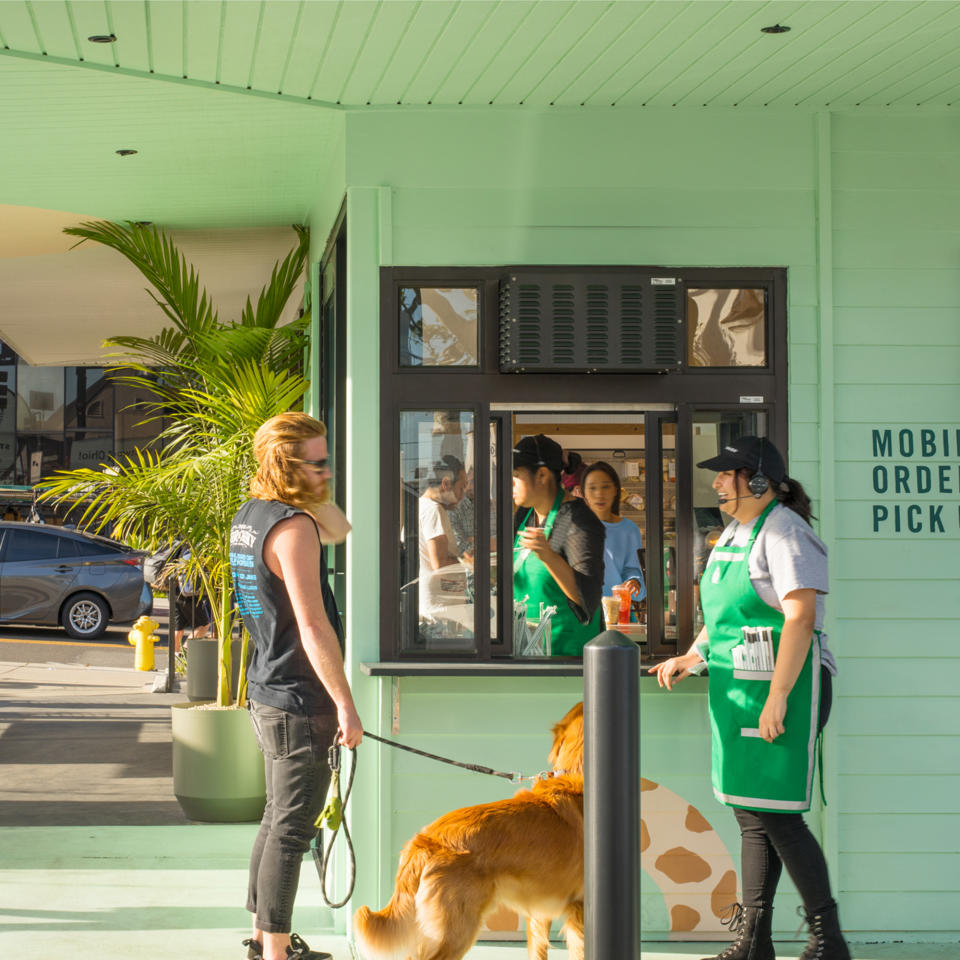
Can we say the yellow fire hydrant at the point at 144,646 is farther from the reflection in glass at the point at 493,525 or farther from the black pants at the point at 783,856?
the black pants at the point at 783,856

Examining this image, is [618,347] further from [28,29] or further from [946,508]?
[28,29]

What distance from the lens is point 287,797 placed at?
11.4 ft

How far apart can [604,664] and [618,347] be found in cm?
207

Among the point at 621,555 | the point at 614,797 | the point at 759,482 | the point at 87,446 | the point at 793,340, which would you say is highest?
the point at 87,446

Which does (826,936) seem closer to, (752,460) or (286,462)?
(752,460)

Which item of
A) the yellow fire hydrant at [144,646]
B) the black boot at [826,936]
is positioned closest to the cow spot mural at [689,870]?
the black boot at [826,936]

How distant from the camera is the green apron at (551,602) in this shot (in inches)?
180

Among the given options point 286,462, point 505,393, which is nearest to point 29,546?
point 505,393

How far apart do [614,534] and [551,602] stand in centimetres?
84

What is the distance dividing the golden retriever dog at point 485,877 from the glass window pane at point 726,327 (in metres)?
1.66

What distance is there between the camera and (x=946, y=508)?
4.41m

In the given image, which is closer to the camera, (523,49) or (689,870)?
(523,49)

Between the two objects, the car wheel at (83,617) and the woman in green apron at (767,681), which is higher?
the woman in green apron at (767,681)

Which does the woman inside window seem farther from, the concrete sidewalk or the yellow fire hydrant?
the yellow fire hydrant
